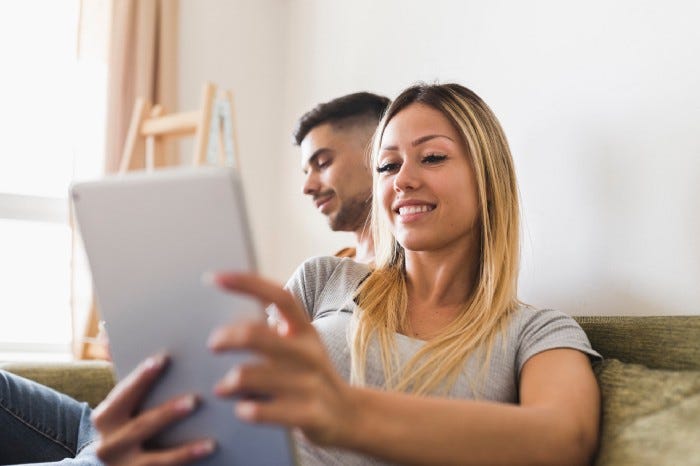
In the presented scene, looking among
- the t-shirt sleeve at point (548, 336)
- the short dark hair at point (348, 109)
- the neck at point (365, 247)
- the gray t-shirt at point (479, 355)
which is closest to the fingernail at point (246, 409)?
the gray t-shirt at point (479, 355)

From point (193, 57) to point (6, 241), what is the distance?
103 centimetres

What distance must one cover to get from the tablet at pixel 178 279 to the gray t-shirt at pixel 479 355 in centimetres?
35

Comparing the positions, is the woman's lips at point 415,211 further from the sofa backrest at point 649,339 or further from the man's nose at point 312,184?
the man's nose at point 312,184

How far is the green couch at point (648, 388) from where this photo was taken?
2.70 ft

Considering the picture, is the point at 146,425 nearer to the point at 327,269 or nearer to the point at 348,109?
the point at 327,269

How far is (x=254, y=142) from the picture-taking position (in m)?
2.97

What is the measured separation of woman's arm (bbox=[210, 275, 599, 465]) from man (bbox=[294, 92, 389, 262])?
1.05 meters

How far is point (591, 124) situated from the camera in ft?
4.67

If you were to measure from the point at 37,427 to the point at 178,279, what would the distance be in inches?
32.6

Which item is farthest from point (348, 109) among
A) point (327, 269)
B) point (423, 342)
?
point (423, 342)

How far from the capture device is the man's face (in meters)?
1.92

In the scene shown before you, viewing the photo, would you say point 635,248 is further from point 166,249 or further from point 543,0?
point 166,249

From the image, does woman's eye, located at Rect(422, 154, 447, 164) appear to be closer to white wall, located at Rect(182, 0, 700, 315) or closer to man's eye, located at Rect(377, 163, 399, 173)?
man's eye, located at Rect(377, 163, 399, 173)

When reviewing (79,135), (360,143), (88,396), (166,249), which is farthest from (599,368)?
(79,135)
